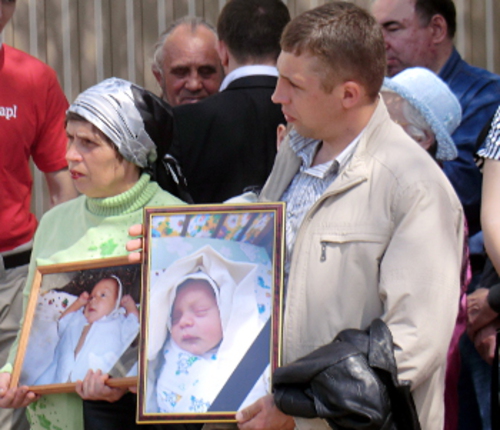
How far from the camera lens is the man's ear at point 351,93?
2.37 metres

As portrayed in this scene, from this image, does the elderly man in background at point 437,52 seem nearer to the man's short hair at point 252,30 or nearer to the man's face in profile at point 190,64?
the man's short hair at point 252,30

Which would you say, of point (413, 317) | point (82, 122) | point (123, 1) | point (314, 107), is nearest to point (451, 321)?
point (413, 317)

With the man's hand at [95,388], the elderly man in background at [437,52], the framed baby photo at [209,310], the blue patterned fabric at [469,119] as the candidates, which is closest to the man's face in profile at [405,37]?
the elderly man in background at [437,52]

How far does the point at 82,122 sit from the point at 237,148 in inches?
35.8

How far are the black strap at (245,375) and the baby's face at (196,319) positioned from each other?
4.1 inches

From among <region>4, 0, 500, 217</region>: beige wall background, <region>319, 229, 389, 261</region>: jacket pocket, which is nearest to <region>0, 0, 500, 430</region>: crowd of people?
<region>319, 229, 389, 261</region>: jacket pocket

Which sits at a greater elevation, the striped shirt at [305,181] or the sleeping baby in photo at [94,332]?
the striped shirt at [305,181]

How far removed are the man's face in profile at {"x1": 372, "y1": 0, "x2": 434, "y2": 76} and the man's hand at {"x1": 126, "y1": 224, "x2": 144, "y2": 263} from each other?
5.83 feet

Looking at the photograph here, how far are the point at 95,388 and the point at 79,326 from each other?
0.21 metres

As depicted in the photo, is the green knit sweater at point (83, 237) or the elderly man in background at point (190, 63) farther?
the elderly man in background at point (190, 63)

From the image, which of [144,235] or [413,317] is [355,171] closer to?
[413,317]

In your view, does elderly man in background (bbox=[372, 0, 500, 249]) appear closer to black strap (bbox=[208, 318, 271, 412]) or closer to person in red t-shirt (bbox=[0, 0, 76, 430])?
black strap (bbox=[208, 318, 271, 412])

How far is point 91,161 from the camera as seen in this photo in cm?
295

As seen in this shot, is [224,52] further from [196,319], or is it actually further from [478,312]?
[196,319]
